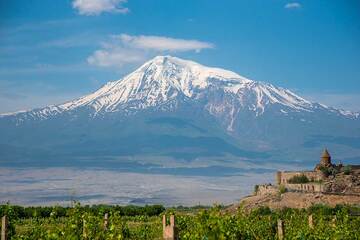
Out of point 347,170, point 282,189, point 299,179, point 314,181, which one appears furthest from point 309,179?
point 282,189

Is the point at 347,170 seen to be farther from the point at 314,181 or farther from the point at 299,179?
the point at 299,179

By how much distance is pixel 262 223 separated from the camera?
38.0m

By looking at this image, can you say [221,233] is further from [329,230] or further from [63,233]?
[329,230]

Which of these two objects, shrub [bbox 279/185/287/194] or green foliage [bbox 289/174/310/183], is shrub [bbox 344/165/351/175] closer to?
green foliage [bbox 289/174/310/183]

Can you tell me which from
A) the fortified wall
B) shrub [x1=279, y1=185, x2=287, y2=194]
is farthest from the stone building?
shrub [x1=279, y1=185, x2=287, y2=194]

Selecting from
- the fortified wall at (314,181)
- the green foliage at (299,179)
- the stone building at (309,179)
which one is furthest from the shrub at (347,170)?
the green foliage at (299,179)

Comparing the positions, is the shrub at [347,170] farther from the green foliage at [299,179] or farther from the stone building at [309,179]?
the green foliage at [299,179]

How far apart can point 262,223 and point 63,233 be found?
63.2ft

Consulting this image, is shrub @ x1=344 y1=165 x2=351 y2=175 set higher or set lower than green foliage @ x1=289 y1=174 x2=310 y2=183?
higher

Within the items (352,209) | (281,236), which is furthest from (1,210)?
(352,209)

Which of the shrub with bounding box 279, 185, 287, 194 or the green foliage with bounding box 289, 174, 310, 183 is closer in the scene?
the shrub with bounding box 279, 185, 287, 194

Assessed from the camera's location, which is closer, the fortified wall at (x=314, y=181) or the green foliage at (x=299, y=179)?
the fortified wall at (x=314, y=181)

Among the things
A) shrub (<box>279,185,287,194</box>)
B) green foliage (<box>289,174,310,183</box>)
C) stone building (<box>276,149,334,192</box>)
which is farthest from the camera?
green foliage (<box>289,174,310,183</box>)

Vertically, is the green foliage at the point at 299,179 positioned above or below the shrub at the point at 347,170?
below
